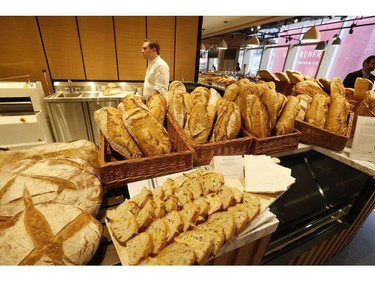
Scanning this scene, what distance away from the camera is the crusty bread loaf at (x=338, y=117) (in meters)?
1.47

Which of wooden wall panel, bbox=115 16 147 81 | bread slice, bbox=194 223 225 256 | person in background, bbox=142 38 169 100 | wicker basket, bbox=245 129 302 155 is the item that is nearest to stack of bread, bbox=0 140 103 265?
bread slice, bbox=194 223 225 256

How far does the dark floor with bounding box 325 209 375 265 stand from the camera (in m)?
2.01

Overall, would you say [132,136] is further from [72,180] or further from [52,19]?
[52,19]

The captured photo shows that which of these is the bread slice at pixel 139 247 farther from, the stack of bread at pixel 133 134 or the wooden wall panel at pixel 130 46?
the wooden wall panel at pixel 130 46

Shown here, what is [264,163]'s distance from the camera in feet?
3.84

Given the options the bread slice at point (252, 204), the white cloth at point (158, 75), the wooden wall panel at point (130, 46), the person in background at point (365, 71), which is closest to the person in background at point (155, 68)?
the white cloth at point (158, 75)

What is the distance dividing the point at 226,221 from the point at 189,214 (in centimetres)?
A: 16

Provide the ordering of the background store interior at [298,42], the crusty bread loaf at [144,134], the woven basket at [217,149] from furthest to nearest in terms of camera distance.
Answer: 1. the background store interior at [298,42]
2. the woven basket at [217,149]
3. the crusty bread loaf at [144,134]

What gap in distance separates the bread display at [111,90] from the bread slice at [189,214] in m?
3.84

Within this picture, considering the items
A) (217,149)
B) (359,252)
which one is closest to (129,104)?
(217,149)

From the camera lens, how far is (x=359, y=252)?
2121 mm

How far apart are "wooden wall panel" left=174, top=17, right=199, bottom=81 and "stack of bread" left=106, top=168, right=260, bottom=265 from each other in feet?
14.7
